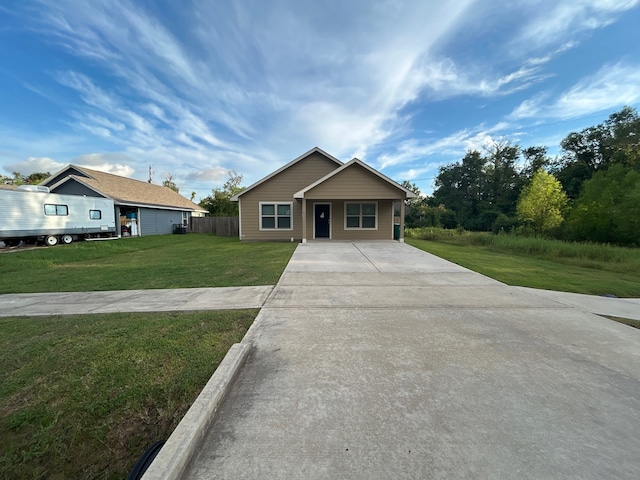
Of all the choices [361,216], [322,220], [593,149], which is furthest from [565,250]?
[593,149]

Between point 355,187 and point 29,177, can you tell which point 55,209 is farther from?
point 29,177

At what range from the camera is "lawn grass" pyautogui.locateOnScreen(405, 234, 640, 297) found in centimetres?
638

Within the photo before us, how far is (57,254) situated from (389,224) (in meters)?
16.2

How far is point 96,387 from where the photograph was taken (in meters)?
2.47

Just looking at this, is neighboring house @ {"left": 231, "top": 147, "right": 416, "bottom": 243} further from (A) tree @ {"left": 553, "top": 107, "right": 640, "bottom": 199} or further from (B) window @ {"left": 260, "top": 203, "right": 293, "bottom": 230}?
(A) tree @ {"left": 553, "top": 107, "right": 640, "bottom": 199}

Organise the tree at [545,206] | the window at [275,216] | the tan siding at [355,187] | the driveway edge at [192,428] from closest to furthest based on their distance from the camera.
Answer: the driveway edge at [192,428], the tan siding at [355,187], the window at [275,216], the tree at [545,206]

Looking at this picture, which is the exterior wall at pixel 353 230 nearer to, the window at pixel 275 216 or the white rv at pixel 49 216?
the window at pixel 275 216

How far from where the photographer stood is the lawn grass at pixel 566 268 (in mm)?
6379

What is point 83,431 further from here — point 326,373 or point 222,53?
point 222,53

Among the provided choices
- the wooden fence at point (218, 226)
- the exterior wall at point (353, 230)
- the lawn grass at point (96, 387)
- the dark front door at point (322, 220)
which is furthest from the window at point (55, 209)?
the lawn grass at point (96, 387)

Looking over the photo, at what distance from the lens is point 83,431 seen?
79.8 inches

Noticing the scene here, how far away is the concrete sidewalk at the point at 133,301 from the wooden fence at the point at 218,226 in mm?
16457

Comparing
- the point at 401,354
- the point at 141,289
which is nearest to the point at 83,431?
the point at 401,354

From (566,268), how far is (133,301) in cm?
1288
